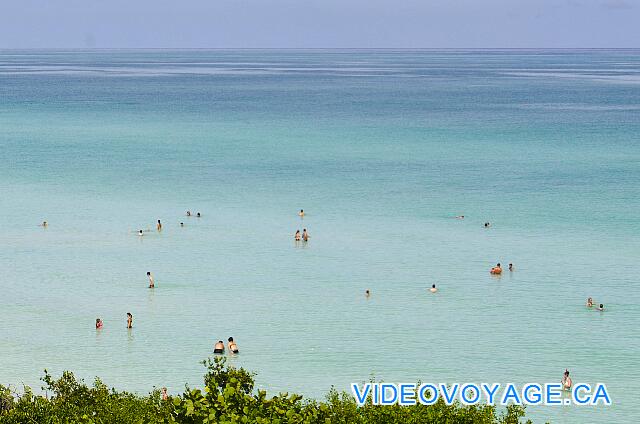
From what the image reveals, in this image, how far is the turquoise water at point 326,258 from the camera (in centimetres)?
→ 4384

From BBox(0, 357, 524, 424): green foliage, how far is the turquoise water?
11.2 meters

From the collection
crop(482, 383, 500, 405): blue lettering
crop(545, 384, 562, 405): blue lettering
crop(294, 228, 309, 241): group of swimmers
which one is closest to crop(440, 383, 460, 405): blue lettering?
crop(482, 383, 500, 405): blue lettering

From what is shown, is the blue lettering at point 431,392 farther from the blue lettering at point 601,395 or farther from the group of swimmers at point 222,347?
the group of swimmers at point 222,347

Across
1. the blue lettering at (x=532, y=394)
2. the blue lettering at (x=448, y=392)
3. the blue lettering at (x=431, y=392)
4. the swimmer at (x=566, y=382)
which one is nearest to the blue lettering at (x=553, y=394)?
the swimmer at (x=566, y=382)

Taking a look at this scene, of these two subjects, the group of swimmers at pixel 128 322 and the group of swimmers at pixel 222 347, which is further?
the group of swimmers at pixel 128 322

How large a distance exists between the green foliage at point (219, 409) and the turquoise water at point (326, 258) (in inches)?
442

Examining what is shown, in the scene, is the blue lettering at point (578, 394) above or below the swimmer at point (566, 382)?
below

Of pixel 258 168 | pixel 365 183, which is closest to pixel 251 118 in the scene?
pixel 258 168

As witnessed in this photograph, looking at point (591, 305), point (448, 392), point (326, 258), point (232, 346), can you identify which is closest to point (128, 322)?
point (232, 346)

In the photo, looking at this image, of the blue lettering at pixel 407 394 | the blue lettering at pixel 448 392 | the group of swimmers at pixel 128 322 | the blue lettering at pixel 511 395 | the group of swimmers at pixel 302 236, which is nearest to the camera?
the blue lettering at pixel 407 394

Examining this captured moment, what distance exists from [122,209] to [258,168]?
71.0 feet

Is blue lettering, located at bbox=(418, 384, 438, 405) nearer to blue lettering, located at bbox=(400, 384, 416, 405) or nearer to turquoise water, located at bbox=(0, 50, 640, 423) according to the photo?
blue lettering, located at bbox=(400, 384, 416, 405)

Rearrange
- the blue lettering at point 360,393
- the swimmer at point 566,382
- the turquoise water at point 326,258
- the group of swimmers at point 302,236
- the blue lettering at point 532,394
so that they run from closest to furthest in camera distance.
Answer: the blue lettering at point 360,393 < the blue lettering at point 532,394 < the swimmer at point 566,382 < the turquoise water at point 326,258 < the group of swimmers at point 302,236

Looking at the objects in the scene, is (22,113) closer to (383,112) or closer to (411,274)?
(383,112)
